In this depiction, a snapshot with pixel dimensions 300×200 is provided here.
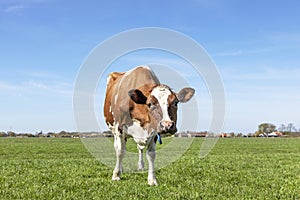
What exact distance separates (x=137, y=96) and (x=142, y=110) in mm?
498

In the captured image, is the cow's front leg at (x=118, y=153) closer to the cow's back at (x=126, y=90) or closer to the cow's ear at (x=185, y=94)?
the cow's back at (x=126, y=90)

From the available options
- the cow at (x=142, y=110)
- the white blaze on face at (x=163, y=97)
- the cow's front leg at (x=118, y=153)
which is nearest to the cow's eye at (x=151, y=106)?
the cow at (x=142, y=110)

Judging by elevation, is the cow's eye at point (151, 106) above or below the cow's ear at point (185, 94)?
below

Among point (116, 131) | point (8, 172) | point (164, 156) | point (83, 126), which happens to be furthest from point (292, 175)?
point (8, 172)

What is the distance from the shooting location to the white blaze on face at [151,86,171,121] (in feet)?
25.6

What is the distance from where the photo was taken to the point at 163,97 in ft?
26.1

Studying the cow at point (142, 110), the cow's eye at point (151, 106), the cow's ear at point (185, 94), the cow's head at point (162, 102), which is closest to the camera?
the cow's head at point (162, 102)

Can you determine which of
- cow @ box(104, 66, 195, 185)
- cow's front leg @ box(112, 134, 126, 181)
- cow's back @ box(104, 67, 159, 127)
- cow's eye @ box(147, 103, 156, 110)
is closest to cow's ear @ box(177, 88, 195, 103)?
cow @ box(104, 66, 195, 185)

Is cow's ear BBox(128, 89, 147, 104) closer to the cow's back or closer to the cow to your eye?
the cow

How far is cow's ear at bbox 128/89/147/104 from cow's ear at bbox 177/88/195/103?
2.57ft

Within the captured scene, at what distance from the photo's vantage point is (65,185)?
363 inches

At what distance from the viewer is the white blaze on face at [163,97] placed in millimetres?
7793

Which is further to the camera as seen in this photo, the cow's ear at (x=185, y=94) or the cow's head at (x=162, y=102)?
the cow's ear at (x=185, y=94)

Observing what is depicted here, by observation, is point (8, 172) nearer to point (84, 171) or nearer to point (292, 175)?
point (84, 171)
